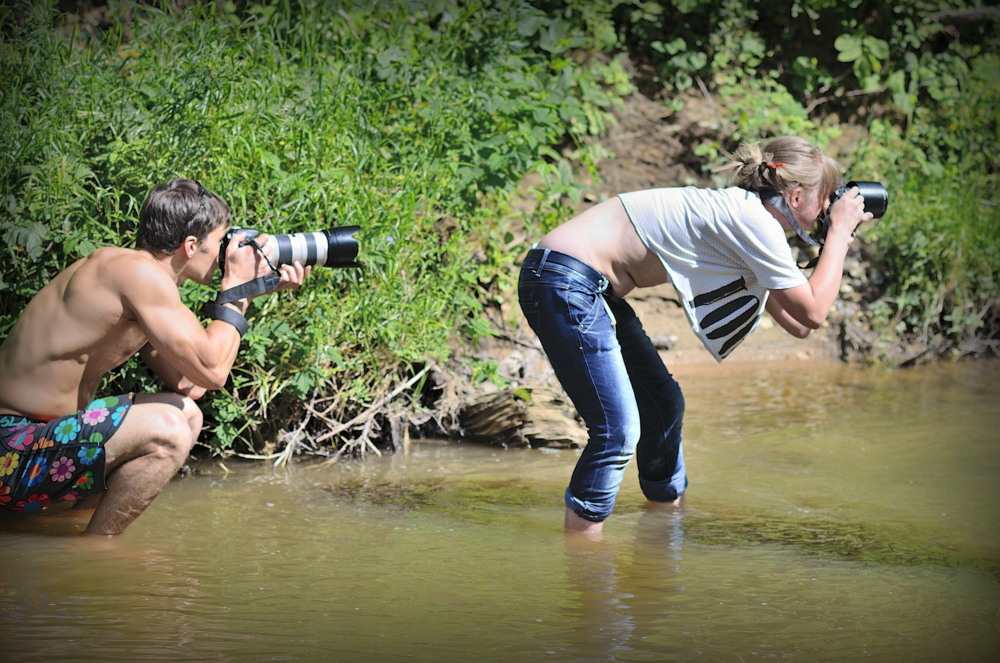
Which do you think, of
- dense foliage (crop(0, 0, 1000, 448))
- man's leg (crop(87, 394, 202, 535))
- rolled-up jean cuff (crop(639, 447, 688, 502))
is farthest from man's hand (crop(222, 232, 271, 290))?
rolled-up jean cuff (crop(639, 447, 688, 502))

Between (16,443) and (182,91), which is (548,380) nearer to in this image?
(182,91)

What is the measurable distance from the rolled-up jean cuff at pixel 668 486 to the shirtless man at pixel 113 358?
153cm

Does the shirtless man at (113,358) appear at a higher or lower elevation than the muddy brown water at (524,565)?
higher

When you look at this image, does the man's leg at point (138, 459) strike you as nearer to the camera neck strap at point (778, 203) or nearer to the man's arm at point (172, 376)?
the man's arm at point (172, 376)

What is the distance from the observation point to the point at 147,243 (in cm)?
277

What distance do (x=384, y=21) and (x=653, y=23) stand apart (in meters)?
3.23

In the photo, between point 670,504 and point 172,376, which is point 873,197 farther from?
point 172,376

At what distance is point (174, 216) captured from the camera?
273cm

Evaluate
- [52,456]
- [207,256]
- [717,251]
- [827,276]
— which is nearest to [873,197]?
[827,276]

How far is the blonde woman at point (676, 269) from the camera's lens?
2.61 meters

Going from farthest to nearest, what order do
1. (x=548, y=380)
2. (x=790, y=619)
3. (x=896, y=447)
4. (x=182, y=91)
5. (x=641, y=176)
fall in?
1. (x=641, y=176)
2. (x=548, y=380)
3. (x=896, y=447)
4. (x=182, y=91)
5. (x=790, y=619)

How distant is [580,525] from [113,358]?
156 cm

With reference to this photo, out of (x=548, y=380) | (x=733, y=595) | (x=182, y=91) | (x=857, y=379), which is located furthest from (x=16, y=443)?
(x=857, y=379)

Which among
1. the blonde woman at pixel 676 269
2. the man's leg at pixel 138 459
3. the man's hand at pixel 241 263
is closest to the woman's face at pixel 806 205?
the blonde woman at pixel 676 269
